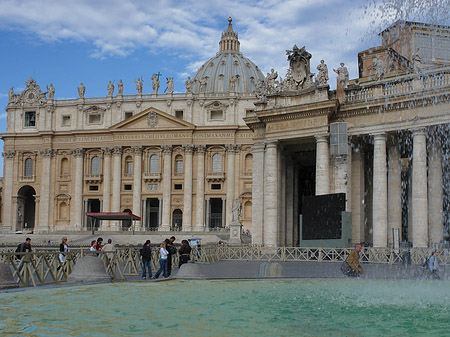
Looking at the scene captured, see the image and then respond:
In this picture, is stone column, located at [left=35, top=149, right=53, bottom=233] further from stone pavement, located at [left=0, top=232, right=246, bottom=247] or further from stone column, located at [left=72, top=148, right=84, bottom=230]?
stone pavement, located at [left=0, top=232, right=246, bottom=247]

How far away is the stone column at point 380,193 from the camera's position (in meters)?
28.5

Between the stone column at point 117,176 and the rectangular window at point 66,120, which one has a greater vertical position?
the rectangular window at point 66,120

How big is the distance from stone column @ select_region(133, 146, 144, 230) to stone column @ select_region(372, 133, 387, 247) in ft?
176

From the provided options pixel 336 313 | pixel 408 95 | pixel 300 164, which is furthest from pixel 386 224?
pixel 336 313

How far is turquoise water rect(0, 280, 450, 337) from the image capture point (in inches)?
392

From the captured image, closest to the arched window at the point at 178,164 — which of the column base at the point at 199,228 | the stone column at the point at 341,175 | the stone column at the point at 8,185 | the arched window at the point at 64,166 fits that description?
the column base at the point at 199,228

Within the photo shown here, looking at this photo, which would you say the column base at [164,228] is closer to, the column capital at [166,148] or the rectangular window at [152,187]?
the rectangular window at [152,187]

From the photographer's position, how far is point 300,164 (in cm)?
3656

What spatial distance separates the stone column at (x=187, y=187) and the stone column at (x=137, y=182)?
6.41 meters

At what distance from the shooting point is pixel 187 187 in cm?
7844

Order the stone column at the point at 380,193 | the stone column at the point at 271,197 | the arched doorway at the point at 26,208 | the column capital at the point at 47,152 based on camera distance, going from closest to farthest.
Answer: the stone column at the point at 380,193 < the stone column at the point at 271,197 < the column capital at the point at 47,152 < the arched doorway at the point at 26,208

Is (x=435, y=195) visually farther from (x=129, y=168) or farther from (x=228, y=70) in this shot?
(x=228, y=70)

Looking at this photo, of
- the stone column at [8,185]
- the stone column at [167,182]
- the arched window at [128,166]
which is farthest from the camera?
Answer: the stone column at [8,185]

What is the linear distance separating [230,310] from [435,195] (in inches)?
733
